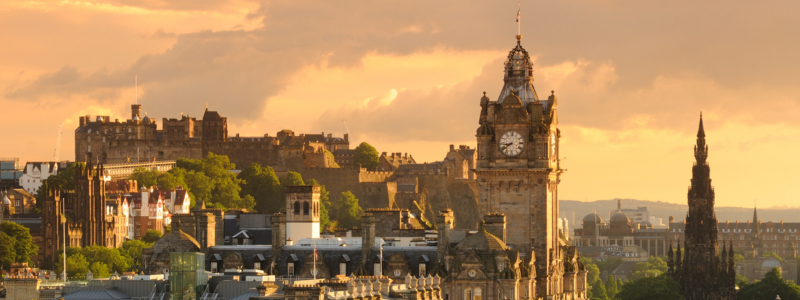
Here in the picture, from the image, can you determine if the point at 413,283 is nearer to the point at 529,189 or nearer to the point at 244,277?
the point at 244,277

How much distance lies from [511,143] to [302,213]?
2083 centimetres

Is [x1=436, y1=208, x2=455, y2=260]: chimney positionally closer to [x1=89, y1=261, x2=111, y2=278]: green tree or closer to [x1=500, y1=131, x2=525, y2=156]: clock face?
[x1=500, y1=131, x2=525, y2=156]: clock face

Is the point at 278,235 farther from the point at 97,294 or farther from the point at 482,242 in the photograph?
the point at 97,294

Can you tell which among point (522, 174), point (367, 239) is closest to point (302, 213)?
point (367, 239)

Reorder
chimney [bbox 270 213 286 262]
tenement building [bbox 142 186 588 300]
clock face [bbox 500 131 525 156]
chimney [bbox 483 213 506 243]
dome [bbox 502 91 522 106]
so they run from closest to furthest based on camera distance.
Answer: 1. tenement building [bbox 142 186 588 300]
2. chimney [bbox 483 213 506 243]
3. chimney [bbox 270 213 286 262]
4. clock face [bbox 500 131 525 156]
5. dome [bbox 502 91 522 106]

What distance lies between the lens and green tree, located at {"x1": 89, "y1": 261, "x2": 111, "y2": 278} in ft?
609

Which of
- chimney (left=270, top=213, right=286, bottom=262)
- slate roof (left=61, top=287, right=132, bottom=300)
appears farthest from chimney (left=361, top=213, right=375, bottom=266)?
slate roof (left=61, top=287, right=132, bottom=300)

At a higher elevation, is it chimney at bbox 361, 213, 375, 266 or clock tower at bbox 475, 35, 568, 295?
clock tower at bbox 475, 35, 568, 295

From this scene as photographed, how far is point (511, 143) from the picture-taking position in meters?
144

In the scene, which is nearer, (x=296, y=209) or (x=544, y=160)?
(x=544, y=160)

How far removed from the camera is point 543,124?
144125mm

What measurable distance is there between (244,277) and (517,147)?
123ft

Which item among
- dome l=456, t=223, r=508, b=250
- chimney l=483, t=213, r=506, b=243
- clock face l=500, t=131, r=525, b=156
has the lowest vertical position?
dome l=456, t=223, r=508, b=250

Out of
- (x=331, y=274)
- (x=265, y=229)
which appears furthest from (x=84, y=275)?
(x=331, y=274)
